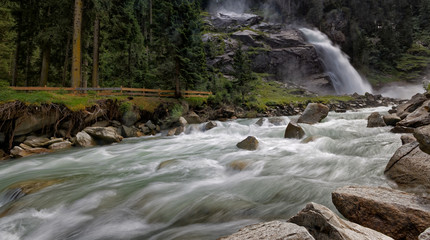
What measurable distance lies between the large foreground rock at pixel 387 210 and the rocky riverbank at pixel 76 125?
1259 centimetres

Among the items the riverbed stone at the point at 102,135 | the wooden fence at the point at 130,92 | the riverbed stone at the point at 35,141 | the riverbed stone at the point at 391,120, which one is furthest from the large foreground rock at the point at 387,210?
the wooden fence at the point at 130,92

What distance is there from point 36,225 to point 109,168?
3979 mm

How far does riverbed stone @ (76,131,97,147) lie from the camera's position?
1249 cm

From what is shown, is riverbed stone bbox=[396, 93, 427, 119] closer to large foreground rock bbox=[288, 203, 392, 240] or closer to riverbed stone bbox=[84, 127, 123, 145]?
large foreground rock bbox=[288, 203, 392, 240]

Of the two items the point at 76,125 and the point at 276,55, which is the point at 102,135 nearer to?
the point at 76,125

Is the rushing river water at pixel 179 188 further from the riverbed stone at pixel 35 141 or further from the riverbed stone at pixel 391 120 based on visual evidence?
the riverbed stone at pixel 391 120

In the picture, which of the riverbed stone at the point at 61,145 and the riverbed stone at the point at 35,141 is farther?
the riverbed stone at the point at 61,145

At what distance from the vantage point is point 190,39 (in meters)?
20.2

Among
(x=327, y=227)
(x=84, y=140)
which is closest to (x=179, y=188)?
(x=327, y=227)

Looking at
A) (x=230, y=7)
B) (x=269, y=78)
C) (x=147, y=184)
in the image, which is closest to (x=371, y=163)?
(x=147, y=184)

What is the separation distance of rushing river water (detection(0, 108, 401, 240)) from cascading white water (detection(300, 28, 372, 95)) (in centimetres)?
5383

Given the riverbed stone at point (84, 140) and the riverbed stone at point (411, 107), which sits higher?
the riverbed stone at point (411, 107)

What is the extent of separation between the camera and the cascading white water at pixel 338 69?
56.7 m

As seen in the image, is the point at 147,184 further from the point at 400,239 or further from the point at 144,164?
the point at 400,239
